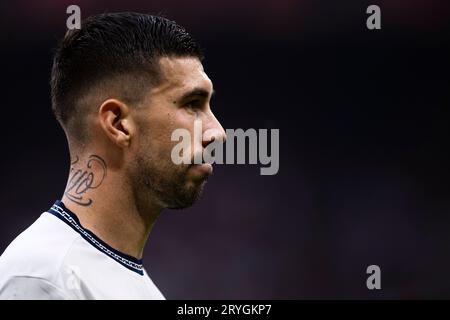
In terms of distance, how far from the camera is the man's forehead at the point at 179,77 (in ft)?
8.33

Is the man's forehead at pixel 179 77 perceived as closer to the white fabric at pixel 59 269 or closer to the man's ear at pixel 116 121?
the man's ear at pixel 116 121

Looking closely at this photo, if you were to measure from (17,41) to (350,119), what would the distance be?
358 cm

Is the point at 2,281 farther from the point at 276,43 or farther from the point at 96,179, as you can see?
the point at 276,43

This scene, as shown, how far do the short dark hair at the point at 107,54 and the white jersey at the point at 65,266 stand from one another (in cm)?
38

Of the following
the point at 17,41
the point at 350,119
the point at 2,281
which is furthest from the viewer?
the point at 350,119

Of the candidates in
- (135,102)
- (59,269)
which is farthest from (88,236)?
(135,102)

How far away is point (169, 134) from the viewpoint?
2496mm

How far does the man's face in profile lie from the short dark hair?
67mm

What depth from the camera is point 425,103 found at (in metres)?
7.85

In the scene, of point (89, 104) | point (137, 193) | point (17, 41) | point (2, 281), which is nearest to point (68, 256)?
point (2, 281)

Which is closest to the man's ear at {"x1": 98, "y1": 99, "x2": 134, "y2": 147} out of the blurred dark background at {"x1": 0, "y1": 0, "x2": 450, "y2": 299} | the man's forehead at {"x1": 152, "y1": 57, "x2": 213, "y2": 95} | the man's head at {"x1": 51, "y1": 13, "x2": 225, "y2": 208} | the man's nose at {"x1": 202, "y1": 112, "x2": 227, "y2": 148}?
the man's head at {"x1": 51, "y1": 13, "x2": 225, "y2": 208}

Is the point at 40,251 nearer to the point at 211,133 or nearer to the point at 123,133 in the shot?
the point at 123,133

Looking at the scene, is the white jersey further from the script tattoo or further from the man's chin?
the man's chin

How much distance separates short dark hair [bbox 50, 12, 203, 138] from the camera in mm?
2549
